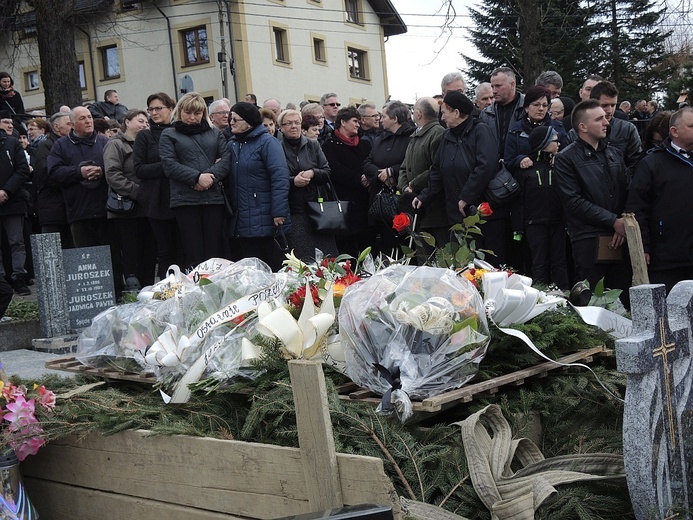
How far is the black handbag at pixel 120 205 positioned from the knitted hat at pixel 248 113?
1.51 meters

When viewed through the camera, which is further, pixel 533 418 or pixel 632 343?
pixel 533 418

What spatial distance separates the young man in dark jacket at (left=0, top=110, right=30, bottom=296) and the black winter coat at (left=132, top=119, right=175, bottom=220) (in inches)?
90.0

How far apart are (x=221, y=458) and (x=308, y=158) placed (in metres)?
6.14

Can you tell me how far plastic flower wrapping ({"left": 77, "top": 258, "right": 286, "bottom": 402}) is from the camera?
3570mm

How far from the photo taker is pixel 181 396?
3.45 m

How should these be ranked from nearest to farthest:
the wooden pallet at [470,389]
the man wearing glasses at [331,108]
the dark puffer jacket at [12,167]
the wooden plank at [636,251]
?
the wooden pallet at [470,389] < the wooden plank at [636,251] < the dark puffer jacket at [12,167] < the man wearing glasses at [331,108]

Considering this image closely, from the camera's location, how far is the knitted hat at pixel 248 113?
8055 mm

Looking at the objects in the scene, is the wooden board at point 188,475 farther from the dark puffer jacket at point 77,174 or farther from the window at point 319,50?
the window at point 319,50

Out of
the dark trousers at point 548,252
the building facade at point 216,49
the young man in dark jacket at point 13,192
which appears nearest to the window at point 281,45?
the building facade at point 216,49

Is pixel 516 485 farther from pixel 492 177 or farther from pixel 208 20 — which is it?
pixel 208 20

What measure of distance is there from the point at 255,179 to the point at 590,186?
122 inches

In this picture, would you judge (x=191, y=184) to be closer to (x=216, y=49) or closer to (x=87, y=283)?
(x=87, y=283)

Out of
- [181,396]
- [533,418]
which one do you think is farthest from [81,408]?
[533,418]

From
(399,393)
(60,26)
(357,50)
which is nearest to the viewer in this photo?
(399,393)
